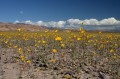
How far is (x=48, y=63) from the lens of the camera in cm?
983

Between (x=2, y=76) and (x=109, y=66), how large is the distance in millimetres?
3727

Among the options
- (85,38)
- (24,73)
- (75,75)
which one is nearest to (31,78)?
(24,73)

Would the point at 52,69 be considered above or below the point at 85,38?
below

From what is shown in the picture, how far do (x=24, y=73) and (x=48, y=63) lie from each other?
1.30 metres

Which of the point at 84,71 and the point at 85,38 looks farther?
the point at 85,38

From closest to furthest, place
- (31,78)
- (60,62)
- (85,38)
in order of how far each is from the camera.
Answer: (31,78) < (60,62) < (85,38)

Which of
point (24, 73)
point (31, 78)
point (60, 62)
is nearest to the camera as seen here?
point (31, 78)

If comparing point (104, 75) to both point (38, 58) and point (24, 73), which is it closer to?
point (24, 73)

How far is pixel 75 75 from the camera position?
27.3ft

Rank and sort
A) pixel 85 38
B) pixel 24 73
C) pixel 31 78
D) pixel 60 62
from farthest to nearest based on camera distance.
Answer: pixel 85 38, pixel 60 62, pixel 24 73, pixel 31 78

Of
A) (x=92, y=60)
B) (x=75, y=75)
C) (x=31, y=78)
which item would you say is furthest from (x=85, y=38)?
(x=31, y=78)

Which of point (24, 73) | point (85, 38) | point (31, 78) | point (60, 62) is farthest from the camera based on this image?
point (85, 38)

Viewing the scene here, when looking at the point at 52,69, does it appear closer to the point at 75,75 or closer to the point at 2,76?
the point at 75,75

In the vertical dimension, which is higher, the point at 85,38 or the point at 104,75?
the point at 85,38
